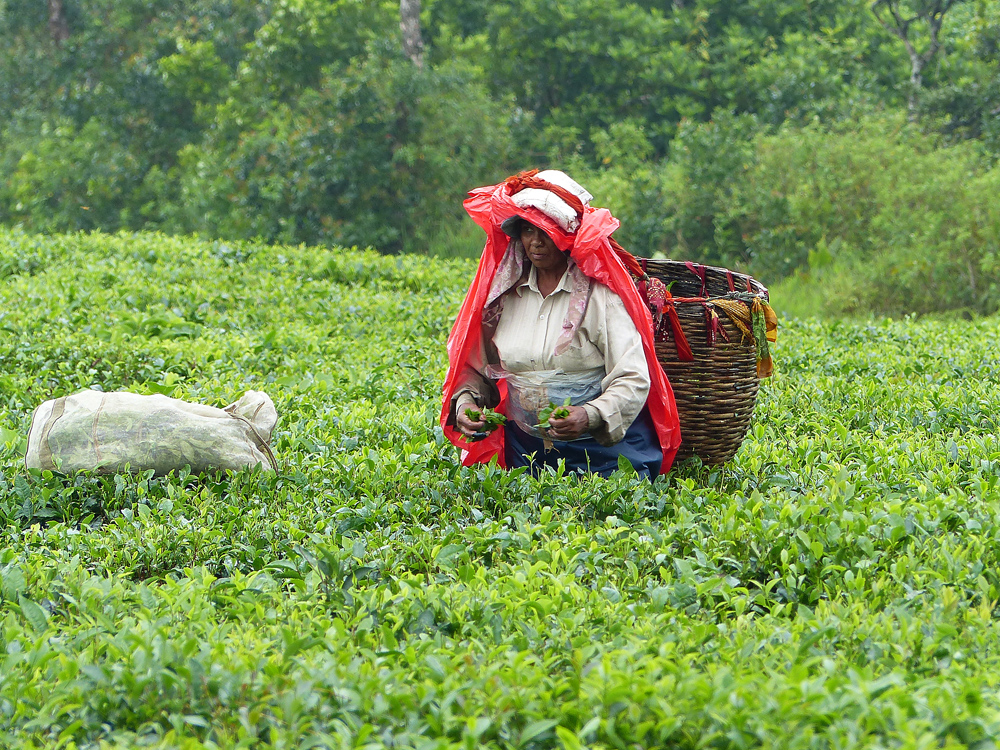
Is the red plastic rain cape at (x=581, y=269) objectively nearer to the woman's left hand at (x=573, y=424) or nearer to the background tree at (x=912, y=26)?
the woman's left hand at (x=573, y=424)

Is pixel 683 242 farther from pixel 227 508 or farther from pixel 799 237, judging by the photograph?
pixel 227 508

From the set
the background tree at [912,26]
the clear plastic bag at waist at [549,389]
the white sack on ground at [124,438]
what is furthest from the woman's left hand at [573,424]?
the background tree at [912,26]

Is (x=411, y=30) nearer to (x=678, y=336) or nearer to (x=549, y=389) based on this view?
(x=678, y=336)

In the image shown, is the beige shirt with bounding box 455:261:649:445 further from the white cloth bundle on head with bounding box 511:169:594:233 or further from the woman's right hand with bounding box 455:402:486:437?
the white cloth bundle on head with bounding box 511:169:594:233

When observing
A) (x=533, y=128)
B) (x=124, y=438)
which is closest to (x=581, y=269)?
(x=124, y=438)

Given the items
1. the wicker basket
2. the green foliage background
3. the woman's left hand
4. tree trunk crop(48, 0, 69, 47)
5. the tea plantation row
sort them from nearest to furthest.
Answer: the tea plantation row
the woman's left hand
the wicker basket
the green foliage background
tree trunk crop(48, 0, 69, 47)

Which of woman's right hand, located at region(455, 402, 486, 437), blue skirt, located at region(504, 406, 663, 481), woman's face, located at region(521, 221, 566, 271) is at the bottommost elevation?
blue skirt, located at region(504, 406, 663, 481)

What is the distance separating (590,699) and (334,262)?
8.00 metres

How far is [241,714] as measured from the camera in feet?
7.81

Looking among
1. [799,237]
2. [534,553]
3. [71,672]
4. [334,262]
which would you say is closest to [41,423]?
[71,672]

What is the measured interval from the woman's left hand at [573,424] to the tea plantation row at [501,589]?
0.22 meters

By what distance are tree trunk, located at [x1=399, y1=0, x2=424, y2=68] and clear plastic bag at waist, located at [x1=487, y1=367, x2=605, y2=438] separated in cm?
1297

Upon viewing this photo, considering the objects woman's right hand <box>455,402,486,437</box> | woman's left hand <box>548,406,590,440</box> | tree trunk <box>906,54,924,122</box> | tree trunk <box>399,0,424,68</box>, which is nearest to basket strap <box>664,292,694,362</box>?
woman's left hand <box>548,406,590,440</box>

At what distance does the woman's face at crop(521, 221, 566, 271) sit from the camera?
3.91 m
